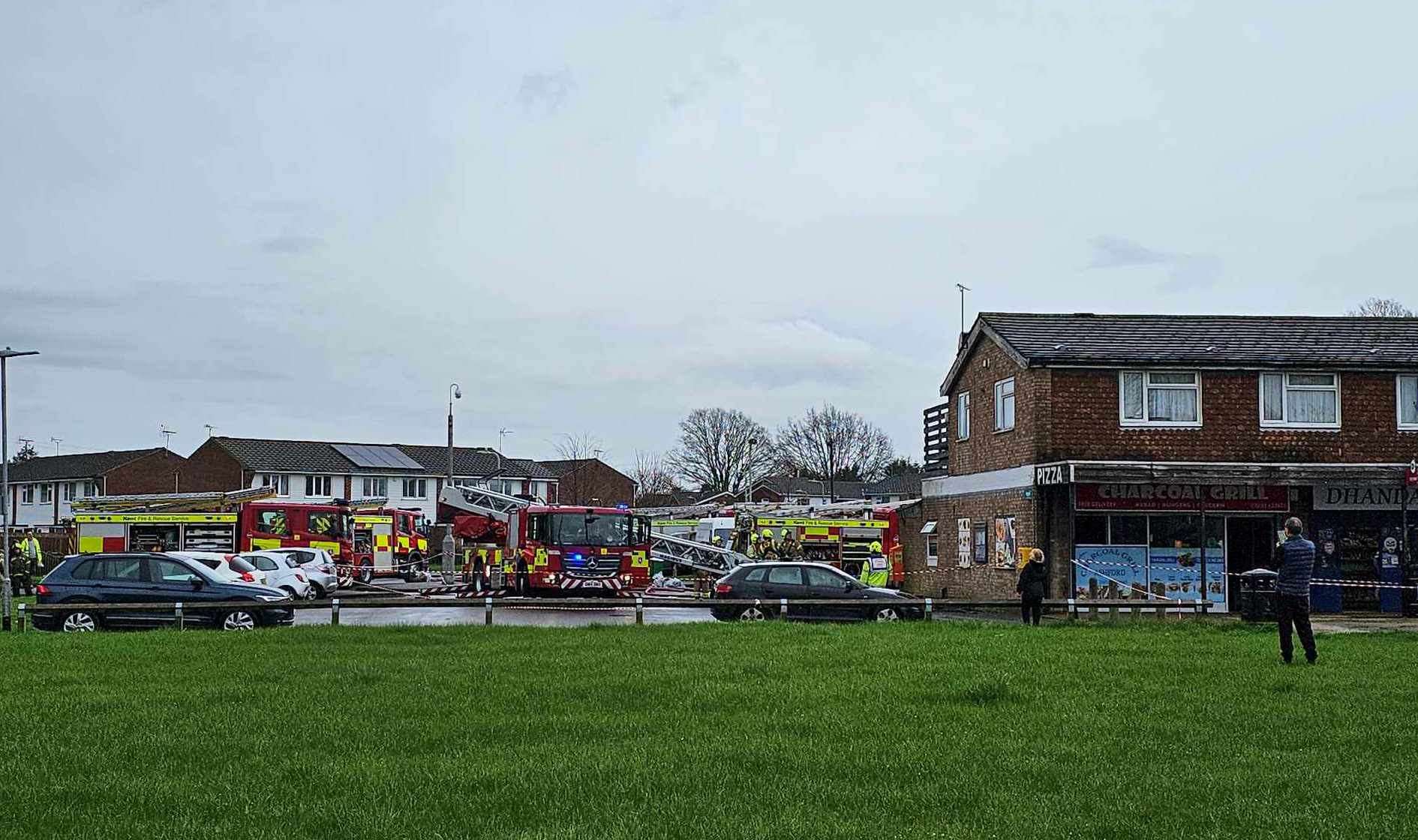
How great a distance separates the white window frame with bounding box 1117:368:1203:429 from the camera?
106 ft

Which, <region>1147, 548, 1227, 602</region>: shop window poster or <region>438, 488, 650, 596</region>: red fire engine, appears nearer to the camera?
<region>1147, 548, 1227, 602</region>: shop window poster

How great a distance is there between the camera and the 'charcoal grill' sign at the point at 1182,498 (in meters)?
31.8

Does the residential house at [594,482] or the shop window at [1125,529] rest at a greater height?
the residential house at [594,482]

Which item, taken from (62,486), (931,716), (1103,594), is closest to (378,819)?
(931,716)

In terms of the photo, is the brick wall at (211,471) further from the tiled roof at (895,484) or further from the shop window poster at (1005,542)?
the shop window poster at (1005,542)

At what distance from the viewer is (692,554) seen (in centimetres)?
4253

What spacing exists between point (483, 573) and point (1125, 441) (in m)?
16.8

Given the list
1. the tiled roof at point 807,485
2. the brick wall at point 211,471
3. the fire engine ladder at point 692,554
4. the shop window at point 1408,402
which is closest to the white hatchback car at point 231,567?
the fire engine ladder at point 692,554

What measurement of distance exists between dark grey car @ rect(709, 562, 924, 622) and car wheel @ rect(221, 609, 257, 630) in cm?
796

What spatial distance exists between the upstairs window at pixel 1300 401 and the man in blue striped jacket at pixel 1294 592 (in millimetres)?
15708

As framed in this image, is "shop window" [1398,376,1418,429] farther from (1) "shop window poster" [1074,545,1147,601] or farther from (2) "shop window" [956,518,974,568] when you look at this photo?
(2) "shop window" [956,518,974,568]

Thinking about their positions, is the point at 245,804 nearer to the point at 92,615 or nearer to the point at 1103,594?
the point at 92,615

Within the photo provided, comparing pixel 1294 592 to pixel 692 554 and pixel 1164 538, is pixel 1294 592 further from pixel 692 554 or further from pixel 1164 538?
pixel 692 554

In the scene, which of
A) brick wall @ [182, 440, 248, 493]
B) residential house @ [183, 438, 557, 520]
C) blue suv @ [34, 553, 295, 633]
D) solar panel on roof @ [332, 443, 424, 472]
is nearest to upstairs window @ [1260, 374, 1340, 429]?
blue suv @ [34, 553, 295, 633]
